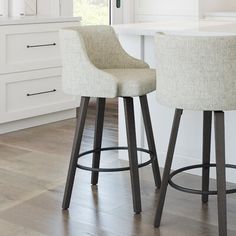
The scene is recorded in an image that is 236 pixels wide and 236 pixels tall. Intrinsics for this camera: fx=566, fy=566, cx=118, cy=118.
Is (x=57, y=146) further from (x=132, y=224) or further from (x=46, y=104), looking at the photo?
(x=132, y=224)

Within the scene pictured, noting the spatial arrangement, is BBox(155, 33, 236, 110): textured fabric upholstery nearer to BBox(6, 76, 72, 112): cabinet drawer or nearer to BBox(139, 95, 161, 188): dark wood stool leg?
BBox(139, 95, 161, 188): dark wood stool leg

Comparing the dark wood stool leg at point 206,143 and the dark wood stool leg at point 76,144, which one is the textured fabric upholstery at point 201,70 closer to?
the dark wood stool leg at point 206,143

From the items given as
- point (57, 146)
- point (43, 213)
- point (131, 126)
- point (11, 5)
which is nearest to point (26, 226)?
point (43, 213)

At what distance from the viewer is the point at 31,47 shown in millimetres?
4668

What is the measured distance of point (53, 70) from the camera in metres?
4.91

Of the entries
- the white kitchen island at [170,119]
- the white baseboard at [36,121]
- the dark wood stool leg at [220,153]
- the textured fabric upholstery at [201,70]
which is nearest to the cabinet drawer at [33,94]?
the white baseboard at [36,121]

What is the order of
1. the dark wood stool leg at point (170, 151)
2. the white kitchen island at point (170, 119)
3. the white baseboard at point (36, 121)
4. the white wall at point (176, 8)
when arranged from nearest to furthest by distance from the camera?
the dark wood stool leg at point (170, 151)
the white kitchen island at point (170, 119)
the white baseboard at point (36, 121)
the white wall at point (176, 8)

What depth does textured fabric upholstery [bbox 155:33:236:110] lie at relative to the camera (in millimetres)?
2330

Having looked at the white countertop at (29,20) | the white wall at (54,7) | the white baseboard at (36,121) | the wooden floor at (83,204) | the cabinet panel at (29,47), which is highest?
the white wall at (54,7)

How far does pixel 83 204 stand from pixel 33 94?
Answer: 200 cm

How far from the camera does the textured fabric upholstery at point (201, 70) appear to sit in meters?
2.33

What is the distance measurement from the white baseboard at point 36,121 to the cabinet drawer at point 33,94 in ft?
0.37

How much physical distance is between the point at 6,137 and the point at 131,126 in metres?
1.90

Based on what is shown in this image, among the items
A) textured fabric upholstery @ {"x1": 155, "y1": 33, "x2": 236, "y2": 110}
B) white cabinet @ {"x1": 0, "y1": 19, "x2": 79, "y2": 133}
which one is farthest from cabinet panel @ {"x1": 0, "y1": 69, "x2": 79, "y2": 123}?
textured fabric upholstery @ {"x1": 155, "y1": 33, "x2": 236, "y2": 110}
